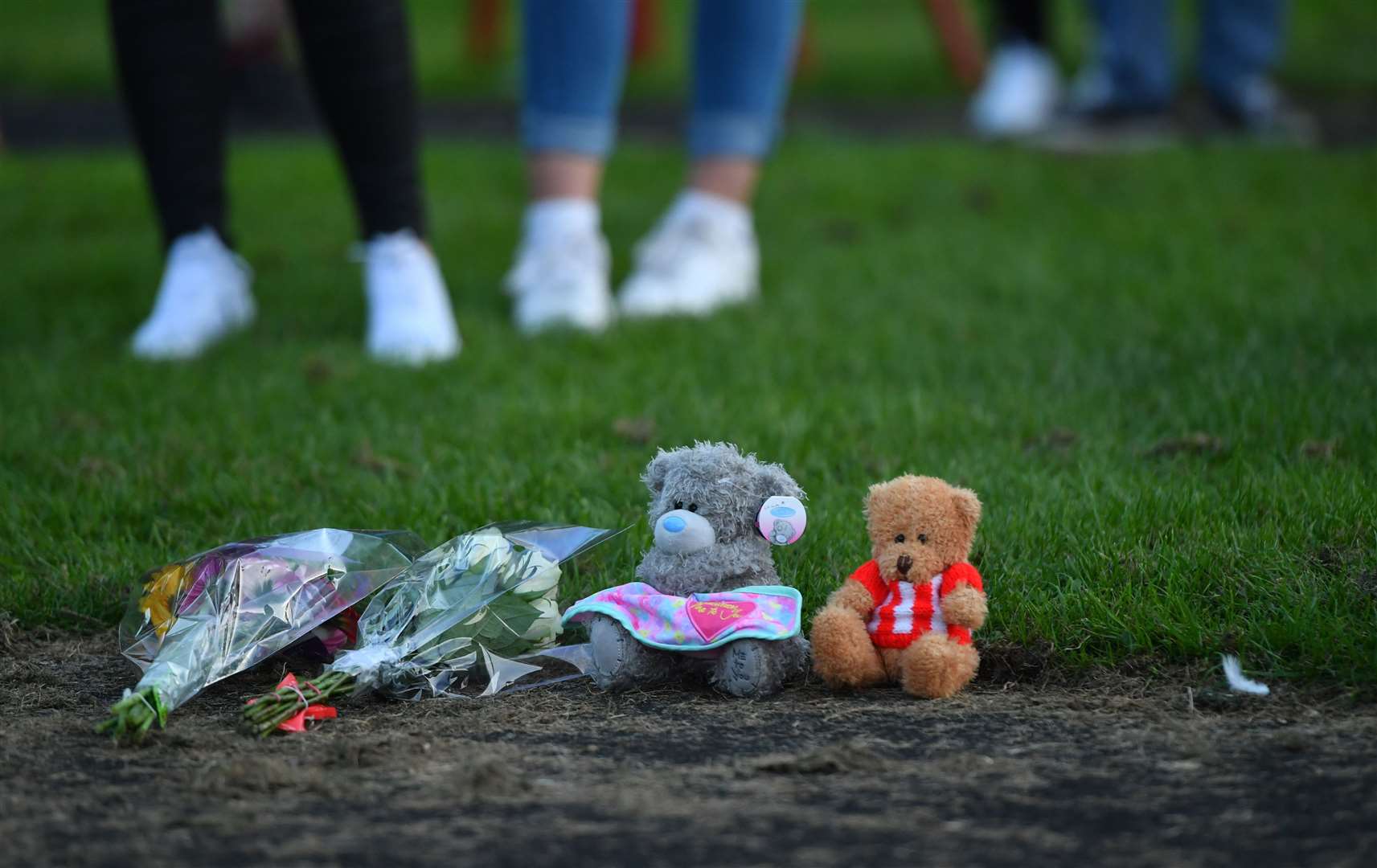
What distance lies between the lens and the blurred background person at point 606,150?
12.7ft

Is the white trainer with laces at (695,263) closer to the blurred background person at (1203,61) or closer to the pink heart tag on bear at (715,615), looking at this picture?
the pink heart tag on bear at (715,615)

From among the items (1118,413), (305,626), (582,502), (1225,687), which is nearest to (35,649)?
(305,626)

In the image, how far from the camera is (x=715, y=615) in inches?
76.2

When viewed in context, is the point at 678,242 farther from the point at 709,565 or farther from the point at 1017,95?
the point at 1017,95

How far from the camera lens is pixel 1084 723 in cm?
183

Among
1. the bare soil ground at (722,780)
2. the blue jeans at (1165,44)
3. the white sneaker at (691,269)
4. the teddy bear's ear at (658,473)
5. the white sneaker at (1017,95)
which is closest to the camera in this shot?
the bare soil ground at (722,780)

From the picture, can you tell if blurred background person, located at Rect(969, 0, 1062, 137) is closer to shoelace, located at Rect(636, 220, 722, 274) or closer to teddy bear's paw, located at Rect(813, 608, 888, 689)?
shoelace, located at Rect(636, 220, 722, 274)

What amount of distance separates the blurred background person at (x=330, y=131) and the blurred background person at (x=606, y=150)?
1.10ft

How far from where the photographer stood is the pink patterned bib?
6.32ft

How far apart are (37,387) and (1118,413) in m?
2.36

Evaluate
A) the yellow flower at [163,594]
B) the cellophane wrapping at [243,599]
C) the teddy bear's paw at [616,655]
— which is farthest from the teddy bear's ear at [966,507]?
the yellow flower at [163,594]

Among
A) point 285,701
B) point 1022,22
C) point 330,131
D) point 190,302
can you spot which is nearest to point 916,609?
point 285,701

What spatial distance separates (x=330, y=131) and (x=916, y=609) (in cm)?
227

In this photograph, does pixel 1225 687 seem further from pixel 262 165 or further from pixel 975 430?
pixel 262 165
